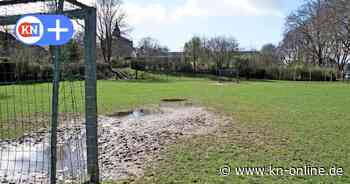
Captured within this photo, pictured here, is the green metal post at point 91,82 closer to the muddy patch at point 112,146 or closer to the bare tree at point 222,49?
the muddy patch at point 112,146

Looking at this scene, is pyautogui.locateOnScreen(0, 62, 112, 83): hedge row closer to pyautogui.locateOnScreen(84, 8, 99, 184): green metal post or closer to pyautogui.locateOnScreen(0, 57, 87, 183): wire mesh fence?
pyautogui.locateOnScreen(0, 57, 87, 183): wire mesh fence

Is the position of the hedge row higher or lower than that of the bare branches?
lower

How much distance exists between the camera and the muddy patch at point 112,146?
195 inches

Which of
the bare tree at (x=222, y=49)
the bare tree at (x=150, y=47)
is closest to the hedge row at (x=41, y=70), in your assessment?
the bare tree at (x=222, y=49)

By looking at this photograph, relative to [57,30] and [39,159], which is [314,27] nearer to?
[39,159]

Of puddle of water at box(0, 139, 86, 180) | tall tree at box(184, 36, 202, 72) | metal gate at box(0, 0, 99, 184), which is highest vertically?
tall tree at box(184, 36, 202, 72)

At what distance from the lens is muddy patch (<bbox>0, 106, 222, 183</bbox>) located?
4.96 metres

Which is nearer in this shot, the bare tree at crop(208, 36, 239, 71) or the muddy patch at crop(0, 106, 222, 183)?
the muddy patch at crop(0, 106, 222, 183)

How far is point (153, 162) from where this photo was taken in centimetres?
542

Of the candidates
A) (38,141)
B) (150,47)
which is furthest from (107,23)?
(38,141)

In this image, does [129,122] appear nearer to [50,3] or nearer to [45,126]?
[45,126]

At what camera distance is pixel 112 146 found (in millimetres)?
6801

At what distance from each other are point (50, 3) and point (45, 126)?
19.1 feet
